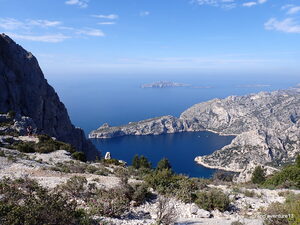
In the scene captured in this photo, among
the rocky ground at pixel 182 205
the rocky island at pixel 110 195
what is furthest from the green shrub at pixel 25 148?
the rocky ground at pixel 182 205

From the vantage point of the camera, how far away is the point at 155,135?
197750mm

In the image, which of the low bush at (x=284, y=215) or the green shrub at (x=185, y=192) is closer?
the low bush at (x=284, y=215)

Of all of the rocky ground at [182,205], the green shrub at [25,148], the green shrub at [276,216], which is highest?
the green shrub at [276,216]

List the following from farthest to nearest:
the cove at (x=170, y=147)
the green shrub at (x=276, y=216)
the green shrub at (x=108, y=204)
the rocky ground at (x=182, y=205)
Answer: the cove at (x=170, y=147), the rocky ground at (x=182, y=205), the green shrub at (x=108, y=204), the green shrub at (x=276, y=216)

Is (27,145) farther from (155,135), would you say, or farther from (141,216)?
(155,135)

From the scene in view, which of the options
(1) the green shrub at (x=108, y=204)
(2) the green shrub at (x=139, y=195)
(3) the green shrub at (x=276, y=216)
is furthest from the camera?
(2) the green shrub at (x=139, y=195)

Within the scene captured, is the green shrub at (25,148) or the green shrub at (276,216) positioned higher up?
the green shrub at (276,216)

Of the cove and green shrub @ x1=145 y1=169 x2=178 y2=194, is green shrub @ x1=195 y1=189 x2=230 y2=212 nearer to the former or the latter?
green shrub @ x1=145 y1=169 x2=178 y2=194

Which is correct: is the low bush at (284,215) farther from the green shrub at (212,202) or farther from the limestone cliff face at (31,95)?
the limestone cliff face at (31,95)

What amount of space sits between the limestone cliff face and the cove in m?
72.2

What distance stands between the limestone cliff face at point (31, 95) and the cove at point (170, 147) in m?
72.2

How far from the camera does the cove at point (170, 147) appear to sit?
13238cm

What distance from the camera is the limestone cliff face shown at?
4856 cm

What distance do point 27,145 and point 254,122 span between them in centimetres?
19429
